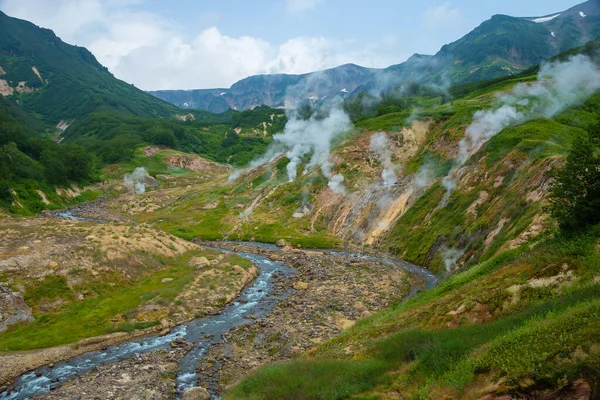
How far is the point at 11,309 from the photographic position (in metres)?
35.2

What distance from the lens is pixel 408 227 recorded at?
61531mm

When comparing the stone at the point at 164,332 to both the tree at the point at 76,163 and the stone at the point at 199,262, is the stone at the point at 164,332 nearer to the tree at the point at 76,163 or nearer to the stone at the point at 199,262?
the stone at the point at 199,262

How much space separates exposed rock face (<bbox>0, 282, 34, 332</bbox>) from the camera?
3425 centimetres

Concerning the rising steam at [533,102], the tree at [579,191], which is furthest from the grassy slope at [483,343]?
→ the rising steam at [533,102]

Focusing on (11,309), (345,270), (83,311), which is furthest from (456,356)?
Result: (11,309)

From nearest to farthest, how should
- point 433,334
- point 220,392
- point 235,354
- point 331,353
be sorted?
point 433,334 → point 331,353 → point 220,392 → point 235,354

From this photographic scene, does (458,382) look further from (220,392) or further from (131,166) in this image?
(131,166)

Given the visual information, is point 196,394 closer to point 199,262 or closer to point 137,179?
point 199,262

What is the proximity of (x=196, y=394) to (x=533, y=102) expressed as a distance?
8067 centimetres

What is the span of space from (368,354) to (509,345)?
785 centimetres

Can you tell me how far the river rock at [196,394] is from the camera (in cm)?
2377

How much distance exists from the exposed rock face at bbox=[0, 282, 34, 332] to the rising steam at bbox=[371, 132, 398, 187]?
61841 millimetres

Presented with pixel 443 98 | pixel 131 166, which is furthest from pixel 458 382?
pixel 131 166

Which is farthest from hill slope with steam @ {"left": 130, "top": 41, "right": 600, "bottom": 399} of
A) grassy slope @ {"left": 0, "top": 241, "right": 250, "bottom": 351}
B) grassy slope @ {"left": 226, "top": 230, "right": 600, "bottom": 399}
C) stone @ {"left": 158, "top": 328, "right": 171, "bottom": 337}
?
grassy slope @ {"left": 0, "top": 241, "right": 250, "bottom": 351}
